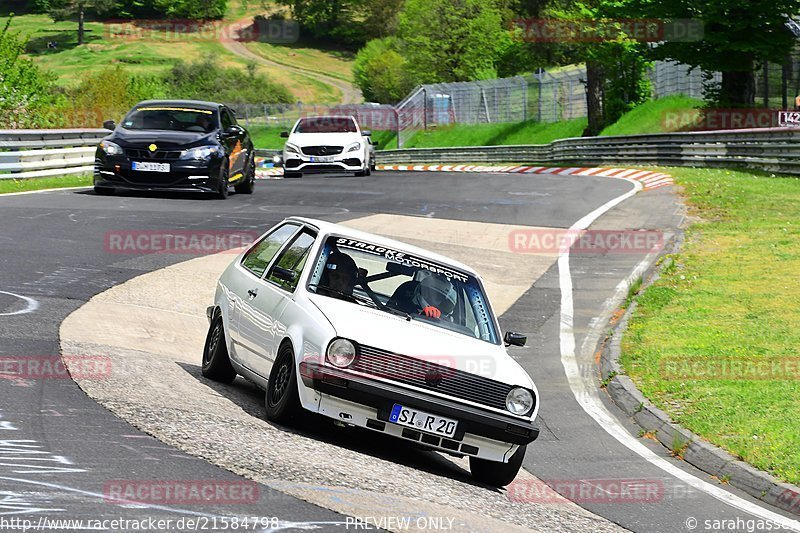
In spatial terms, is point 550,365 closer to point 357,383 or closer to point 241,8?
point 357,383

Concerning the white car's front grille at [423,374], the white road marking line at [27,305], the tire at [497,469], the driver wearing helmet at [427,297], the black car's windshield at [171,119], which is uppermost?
the black car's windshield at [171,119]

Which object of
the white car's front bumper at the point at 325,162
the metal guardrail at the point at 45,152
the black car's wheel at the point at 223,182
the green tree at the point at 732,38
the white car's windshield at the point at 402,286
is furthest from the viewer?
the green tree at the point at 732,38

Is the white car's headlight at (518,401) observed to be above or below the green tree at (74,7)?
below

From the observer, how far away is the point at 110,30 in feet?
478

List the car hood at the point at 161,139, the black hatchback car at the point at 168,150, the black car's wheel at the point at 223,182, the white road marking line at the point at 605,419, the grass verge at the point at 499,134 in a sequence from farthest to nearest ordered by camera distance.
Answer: the grass verge at the point at 499,134
the black car's wheel at the point at 223,182
the black hatchback car at the point at 168,150
the car hood at the point at 161,139
the white road marking line at the point at 605,419

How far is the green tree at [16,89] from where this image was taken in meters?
32.8

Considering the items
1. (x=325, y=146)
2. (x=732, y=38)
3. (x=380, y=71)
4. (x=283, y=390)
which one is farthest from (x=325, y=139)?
(x=380, y=71)

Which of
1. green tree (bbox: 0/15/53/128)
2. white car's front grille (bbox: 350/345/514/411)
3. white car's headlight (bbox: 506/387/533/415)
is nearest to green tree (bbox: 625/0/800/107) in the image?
green tree (bbox: 0/15/53/128)

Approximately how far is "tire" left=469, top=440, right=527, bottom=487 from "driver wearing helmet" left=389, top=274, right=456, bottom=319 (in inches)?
45.8

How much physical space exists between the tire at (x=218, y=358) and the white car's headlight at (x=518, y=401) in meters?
2.65

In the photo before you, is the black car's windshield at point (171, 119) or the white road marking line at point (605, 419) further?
the black car's windshield at point (171, 119)

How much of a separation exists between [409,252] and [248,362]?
1.48 meters

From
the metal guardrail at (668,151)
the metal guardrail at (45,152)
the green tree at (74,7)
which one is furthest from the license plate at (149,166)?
the green tree at (74,7)

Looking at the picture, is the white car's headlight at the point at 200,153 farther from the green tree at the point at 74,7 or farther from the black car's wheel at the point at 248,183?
the green tree at the point at 74,7
